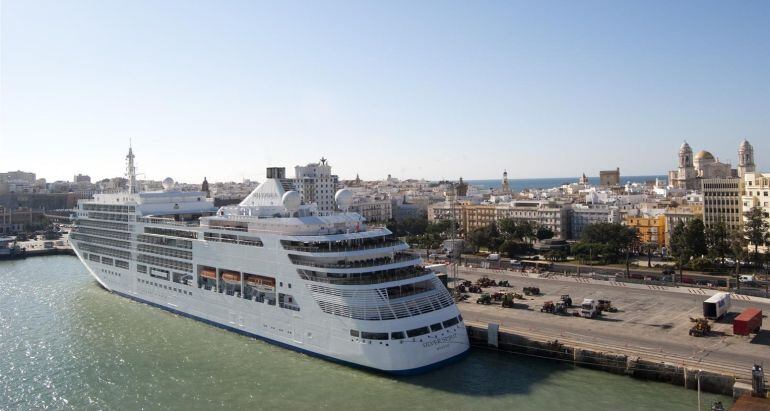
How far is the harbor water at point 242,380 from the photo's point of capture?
71.2 feet

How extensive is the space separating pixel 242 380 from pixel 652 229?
49.3 meters

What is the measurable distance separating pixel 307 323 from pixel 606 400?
1243 cm

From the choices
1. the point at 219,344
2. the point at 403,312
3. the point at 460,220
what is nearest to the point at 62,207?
the point at 460,220

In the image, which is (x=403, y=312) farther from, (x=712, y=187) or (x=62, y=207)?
(x=62, y=207)

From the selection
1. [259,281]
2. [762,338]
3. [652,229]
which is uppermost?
[259,281]

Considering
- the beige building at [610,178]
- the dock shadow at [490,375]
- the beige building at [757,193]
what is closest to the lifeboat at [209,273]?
the dock shadow at [490,375]

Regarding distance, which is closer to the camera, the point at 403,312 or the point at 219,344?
the point at 403,312

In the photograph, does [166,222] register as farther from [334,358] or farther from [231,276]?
[334,358]

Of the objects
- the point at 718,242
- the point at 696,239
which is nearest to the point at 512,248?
the point at 696,239

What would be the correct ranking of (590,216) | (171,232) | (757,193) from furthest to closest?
(590,216) < (757,193) < (171,232)

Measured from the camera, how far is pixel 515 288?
1515 inches

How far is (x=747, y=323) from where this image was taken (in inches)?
1018

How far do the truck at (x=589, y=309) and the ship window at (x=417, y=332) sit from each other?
10.4m

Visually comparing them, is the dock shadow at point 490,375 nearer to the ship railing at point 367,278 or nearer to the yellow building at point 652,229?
the ship railing at point 367,278
